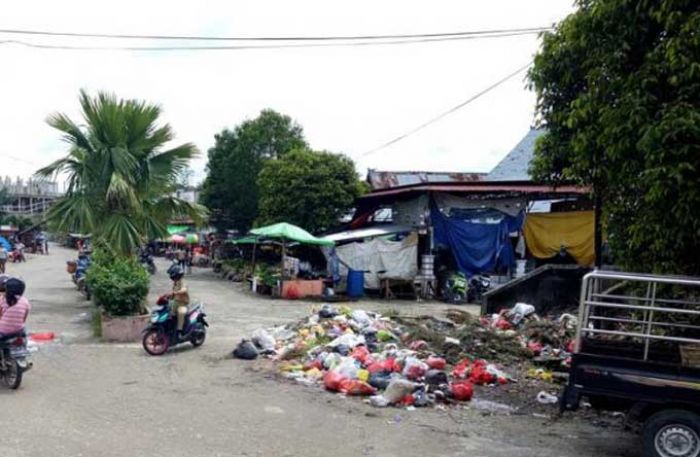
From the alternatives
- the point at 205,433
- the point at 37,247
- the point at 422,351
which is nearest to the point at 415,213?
the point at 422,351

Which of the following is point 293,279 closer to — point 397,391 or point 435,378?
point 435,378

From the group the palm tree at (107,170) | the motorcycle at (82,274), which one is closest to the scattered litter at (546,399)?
the palm tree at (107,170)

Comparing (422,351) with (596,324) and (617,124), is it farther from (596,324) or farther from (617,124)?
(617,124)

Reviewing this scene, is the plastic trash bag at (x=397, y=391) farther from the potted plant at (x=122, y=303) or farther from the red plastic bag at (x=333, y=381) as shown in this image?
the potted plant at (x=122, y=303)

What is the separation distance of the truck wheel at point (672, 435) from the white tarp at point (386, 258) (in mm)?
16428

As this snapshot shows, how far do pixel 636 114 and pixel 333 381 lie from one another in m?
4.90

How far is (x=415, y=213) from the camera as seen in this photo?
2258cm

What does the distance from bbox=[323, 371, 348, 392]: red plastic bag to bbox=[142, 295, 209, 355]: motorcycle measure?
3.54 meters

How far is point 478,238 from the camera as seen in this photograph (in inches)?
840

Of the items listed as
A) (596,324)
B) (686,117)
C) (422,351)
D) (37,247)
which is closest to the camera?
(686,117)

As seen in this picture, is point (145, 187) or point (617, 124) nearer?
point (617, 124)

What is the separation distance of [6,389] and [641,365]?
7421 millimetres

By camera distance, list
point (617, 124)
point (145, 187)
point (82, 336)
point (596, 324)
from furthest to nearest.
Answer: point (145, 187) → point (82, 336) → point (596, 324) → point (617, 124)

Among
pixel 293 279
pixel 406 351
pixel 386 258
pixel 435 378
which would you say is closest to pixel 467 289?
pixel 386 258
